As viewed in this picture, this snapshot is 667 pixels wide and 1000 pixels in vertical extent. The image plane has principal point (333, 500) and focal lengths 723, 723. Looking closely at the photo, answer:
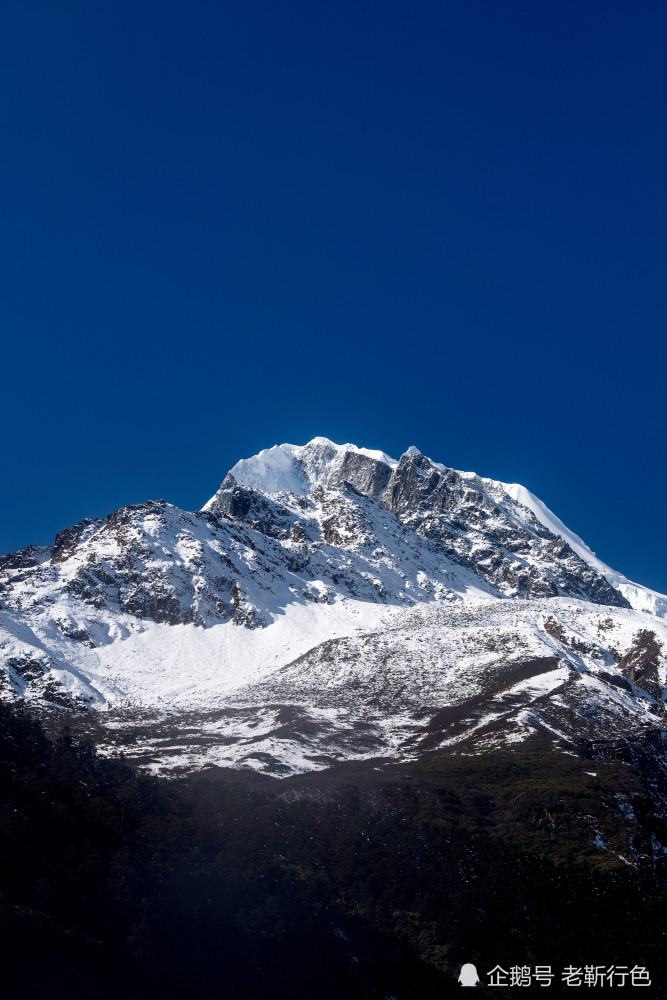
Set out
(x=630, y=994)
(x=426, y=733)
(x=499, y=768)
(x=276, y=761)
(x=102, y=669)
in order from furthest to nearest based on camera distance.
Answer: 1. (x=102, y=669)
2. (x=426, y=733)
3. (x=276, y=761)
4. (x=499, y=768)
5. (x=630, y=994)

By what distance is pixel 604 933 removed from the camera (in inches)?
2758

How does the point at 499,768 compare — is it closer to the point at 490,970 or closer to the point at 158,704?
the point at 490,970

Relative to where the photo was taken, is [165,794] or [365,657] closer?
[165,794]

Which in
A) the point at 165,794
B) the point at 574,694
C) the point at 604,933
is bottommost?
the point at 604,933

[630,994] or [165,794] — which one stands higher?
[165,794]

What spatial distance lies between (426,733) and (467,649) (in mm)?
49925

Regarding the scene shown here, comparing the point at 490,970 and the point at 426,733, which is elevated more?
the point at 426,733

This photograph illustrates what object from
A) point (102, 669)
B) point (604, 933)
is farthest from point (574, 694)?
point (102, 669)

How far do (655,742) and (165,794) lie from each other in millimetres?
86142

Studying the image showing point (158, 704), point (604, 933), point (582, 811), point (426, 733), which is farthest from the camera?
point (158, 704)

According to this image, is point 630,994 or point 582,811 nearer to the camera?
point 630,994

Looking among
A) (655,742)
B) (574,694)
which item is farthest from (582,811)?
(574,694)

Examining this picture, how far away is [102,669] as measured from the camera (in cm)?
19525

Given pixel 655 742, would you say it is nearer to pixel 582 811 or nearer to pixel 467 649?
pixel 582 811
